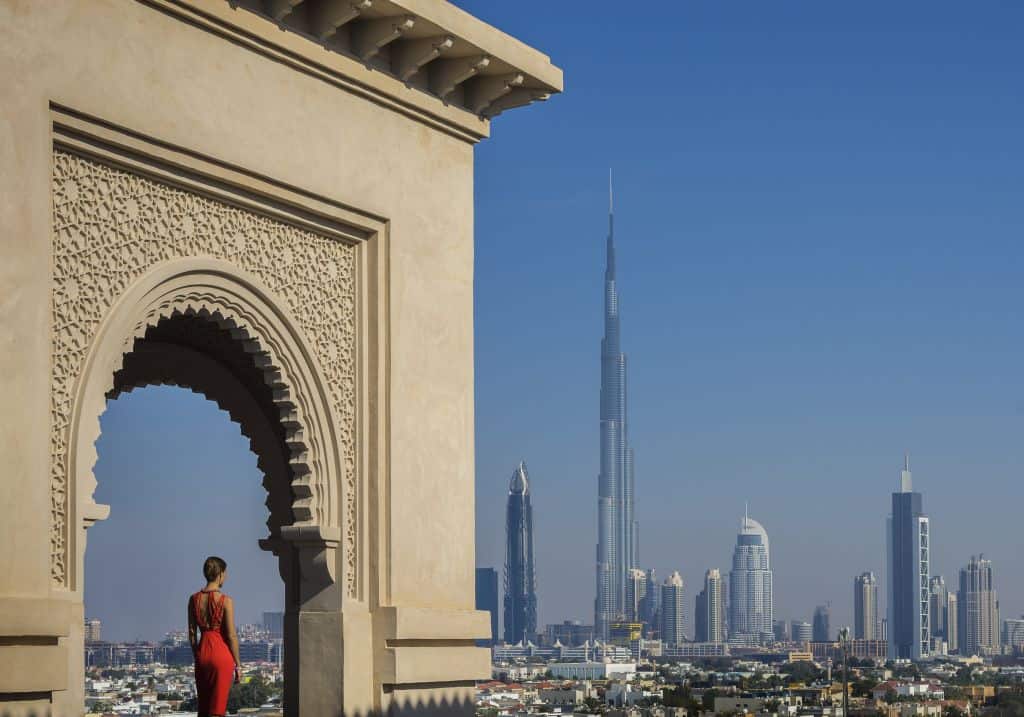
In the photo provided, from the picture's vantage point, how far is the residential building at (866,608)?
501 ft

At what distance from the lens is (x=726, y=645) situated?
161250mm

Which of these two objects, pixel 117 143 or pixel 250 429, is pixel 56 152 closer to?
pixel 117 143

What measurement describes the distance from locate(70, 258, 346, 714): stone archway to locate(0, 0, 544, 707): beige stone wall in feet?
0.75

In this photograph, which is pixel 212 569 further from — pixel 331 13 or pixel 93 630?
pixel 93 630

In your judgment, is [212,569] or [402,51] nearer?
[212,569]

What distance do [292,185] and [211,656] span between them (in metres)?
2.03

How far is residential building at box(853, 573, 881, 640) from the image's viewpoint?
15262 centimetres

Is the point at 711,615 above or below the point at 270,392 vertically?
below

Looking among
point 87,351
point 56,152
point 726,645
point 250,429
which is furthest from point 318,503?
point 726,645

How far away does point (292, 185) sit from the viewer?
7.14 meters

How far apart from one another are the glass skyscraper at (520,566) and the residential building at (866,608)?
130 ft

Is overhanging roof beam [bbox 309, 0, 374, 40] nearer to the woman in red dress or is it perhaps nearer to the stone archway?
the stone archway

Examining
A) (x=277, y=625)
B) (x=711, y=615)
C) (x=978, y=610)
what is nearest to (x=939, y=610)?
(x=978, y=610)

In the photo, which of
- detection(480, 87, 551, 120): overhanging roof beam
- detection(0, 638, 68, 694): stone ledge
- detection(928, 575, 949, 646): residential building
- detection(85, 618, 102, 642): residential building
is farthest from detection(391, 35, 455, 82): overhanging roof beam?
detection(928, 575, 949, 646): residential building
